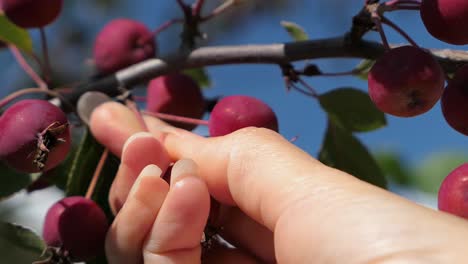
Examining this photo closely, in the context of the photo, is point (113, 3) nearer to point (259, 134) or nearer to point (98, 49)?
point (98, 49)

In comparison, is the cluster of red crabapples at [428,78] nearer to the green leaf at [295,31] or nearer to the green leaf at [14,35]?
the green leaf at [295,31]

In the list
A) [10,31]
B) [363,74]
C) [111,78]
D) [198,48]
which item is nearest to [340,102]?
[363,74]

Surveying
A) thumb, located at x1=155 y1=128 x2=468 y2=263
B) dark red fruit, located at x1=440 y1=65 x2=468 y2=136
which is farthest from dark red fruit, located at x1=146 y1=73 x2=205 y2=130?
dark red fruit, located at x1=440 y1=65 x2=468 y2=136

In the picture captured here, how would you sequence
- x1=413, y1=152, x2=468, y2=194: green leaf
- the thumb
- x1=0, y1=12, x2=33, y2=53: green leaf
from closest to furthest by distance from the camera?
the thumb, x1=0, y1=12, x2=33, y2=53: green leaf, x1=413, y1=152, x2=468, y2=194: green leaf

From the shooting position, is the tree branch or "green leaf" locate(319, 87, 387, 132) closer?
the tree branch

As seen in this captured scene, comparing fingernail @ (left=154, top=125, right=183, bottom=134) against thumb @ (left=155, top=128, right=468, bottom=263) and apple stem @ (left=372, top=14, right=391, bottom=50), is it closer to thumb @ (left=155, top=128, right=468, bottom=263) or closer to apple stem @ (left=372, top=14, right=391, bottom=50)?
thumb @ (left=155, top=128, right=468, bottom=263)

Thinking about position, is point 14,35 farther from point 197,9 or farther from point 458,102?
point 458,102

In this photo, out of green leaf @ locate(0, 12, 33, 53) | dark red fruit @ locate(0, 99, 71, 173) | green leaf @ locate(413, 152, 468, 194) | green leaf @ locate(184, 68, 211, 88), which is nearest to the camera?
dark red fruit @ locate(0, 99, 71, 173)
